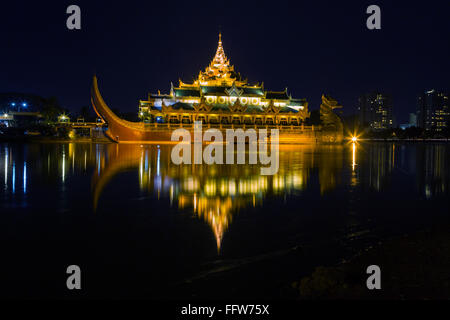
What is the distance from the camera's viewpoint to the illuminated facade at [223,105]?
5547 centimetres

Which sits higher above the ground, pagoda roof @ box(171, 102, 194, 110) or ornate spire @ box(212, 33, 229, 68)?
ornate spire @ box(212, 33, 229, 68)

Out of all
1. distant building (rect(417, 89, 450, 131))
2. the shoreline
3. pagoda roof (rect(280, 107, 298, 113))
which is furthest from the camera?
distant building (rect(417, 89, 450, 131))

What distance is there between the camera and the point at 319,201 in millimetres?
9891

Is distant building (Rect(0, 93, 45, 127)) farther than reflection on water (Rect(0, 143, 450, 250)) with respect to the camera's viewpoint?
Yes

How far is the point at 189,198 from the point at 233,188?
2.11 metres

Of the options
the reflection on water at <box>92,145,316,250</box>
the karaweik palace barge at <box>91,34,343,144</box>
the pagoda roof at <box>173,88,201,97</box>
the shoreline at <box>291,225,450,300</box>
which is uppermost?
the pagoda roof at <box>173,88,201,97</box>

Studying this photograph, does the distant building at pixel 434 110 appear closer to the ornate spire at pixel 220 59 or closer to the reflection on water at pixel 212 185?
the ornate spire at pixel 220 59

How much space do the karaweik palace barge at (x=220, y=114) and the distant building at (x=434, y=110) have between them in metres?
132

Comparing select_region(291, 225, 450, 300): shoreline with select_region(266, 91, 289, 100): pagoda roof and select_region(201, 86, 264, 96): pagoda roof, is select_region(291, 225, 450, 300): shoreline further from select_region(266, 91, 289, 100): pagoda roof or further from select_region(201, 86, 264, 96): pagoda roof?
select_region(266, 91, 289, 100): pagoda roof

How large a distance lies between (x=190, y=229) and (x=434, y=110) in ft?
631

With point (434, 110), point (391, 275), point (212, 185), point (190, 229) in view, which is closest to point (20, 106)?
point (212, 185)

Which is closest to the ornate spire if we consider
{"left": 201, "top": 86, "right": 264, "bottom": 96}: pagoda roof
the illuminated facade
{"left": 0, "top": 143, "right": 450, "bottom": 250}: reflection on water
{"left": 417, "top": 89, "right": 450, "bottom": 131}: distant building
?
the illuminated facade

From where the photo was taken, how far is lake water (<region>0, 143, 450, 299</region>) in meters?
4.65
